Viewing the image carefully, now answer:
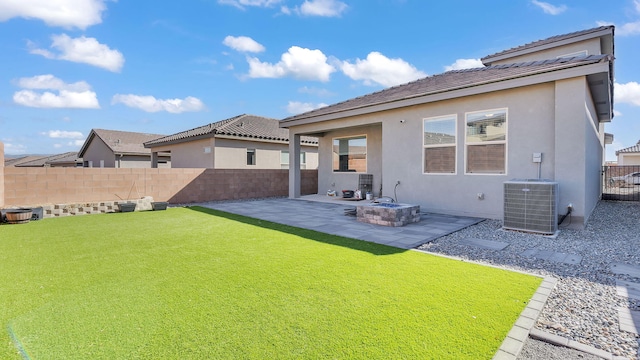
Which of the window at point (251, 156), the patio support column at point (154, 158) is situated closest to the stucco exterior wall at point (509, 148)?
the window at point (251, 156)

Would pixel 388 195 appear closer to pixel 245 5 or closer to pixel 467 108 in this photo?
pixel 467 108

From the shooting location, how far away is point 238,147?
1577 cm

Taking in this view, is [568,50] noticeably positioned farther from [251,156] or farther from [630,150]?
[630,150]

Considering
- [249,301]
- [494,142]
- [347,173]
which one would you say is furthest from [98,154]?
[494,142]

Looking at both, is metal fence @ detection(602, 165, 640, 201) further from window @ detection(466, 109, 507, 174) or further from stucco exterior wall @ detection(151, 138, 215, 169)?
stucco exterior wall @ detection(151, 138, 215, 169)

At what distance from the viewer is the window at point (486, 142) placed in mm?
7387

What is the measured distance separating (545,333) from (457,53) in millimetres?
13384

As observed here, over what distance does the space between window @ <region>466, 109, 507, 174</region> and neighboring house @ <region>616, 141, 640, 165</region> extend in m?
25.8

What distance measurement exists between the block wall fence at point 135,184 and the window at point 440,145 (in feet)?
23.8

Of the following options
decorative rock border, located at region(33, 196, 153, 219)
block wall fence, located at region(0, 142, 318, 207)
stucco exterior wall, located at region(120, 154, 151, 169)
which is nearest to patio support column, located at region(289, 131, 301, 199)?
block wall fence, located at region(0, 142, 318, 207)

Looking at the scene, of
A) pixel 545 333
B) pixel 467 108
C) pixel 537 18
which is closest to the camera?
pixel 545 333

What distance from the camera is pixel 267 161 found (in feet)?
56.3

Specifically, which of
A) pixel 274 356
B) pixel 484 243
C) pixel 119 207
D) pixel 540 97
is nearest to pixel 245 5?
pixel 119 207

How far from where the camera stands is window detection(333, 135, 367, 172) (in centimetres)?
1247
